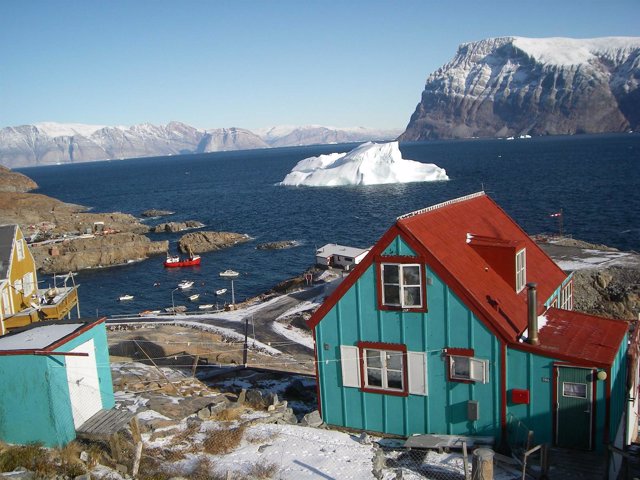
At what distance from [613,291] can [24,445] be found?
3283 centimetres

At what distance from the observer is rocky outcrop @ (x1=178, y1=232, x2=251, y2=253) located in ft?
258

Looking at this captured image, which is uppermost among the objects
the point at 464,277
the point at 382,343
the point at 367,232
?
the point at 464,277

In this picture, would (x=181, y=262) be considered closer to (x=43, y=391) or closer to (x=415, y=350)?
(x=43, y=391)

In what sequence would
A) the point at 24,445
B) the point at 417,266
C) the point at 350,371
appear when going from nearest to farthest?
the point at 24,445 < the point at 417,266 < the point at 350,371

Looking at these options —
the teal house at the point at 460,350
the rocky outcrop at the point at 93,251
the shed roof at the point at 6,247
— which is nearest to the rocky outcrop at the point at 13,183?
the rocky outcrop at the point at 93,251

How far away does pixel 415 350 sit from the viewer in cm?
1681

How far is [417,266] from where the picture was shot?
16656 mm

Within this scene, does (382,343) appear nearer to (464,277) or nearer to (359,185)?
(464,277)

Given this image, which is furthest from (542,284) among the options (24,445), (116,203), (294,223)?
(116,203)

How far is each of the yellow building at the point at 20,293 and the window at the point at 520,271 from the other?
22613 mm

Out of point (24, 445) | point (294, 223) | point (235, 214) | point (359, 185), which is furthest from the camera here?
point (359, 185)

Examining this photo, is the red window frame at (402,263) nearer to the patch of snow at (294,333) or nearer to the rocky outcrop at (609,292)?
the patch of snow at (294,333)

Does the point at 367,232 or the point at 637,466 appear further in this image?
the point at 367,232

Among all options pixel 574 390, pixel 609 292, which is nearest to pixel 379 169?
pixel 609 292
